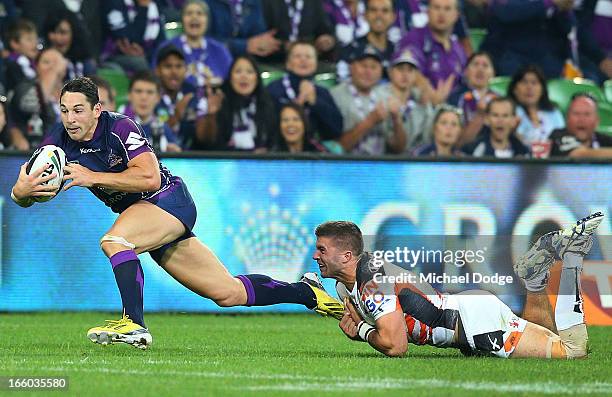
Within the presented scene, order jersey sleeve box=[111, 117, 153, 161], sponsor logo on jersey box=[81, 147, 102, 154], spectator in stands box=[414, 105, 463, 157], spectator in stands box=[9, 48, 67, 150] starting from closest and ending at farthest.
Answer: jersey sleeve box=[111, 117, 153, 161] < sponsor logo on jersey box=[81, 147, 102, 154] < spectator in stands box=[9, 48, 67, 150] < spectator in stands box=[414, 105, 463, 157]

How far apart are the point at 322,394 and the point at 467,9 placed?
1115 cm

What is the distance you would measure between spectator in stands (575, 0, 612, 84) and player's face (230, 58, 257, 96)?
527 cm

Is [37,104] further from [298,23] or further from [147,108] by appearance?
[298,23]

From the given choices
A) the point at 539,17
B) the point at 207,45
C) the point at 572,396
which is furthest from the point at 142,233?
the point at 539,17

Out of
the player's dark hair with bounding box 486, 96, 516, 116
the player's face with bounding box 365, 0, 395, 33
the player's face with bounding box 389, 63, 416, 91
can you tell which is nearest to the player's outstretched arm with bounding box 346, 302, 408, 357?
→ the player's dark hair with bounding box 486, 96, 516, 116

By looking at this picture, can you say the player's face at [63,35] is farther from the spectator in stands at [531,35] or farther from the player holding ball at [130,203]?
the spectator in stands at [531,35]

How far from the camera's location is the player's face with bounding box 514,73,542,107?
554 inches

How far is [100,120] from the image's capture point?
27.9 feet

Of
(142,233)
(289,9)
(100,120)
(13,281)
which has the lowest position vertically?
(13,281)

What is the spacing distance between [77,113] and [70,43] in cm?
563

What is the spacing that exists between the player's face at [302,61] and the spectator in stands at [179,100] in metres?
1.13

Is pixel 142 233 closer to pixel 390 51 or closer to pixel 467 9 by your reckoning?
pixel 390 51

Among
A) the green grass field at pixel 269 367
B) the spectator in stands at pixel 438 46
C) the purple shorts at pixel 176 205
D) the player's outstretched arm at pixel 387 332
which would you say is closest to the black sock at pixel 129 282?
the green grass field at pixel 269 367

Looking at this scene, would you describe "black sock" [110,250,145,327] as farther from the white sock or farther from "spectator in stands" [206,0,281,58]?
"spectator in stands" [206,0,281,58]
